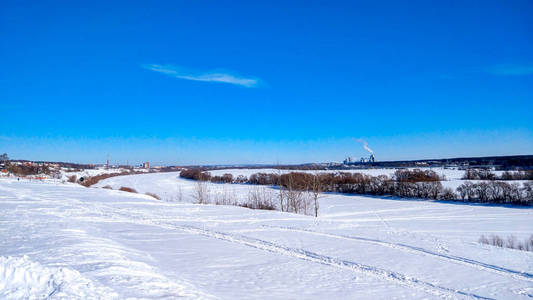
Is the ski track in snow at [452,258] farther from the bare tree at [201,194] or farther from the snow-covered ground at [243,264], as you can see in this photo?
the bare tree at [201,194]

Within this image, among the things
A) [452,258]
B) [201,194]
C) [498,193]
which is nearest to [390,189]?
[498,193]

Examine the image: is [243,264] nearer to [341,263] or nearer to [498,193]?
[341,263]

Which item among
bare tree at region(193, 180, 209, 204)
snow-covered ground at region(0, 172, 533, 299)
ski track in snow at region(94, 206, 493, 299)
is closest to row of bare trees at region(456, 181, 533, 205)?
bare tree at region(193, 180, 209, 204)

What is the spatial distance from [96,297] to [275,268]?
159 inches

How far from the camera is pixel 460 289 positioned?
627 cm

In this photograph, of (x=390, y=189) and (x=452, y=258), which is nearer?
(x=452, y=258)

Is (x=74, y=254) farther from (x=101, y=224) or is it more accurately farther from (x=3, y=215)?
(x=3, y=215)

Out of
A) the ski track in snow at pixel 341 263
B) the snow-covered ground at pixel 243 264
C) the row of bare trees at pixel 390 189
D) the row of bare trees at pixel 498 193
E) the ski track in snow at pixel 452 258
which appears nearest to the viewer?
the snow-covered ground at pixel 243 264

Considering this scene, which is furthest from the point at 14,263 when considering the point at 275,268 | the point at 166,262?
the point at 275,268

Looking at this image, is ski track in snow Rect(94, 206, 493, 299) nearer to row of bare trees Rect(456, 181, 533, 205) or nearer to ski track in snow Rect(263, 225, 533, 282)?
ski track in snow Rect(263, 225, 533, 282)

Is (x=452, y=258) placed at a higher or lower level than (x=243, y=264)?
lower

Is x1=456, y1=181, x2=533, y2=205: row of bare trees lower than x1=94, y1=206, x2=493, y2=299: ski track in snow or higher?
lower

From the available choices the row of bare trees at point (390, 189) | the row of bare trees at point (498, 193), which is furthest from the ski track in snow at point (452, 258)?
the row of bare trees at point (498, 193)

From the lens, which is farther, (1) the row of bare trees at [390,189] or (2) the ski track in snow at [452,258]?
(1) the row of bare trees at [390,189]
